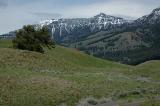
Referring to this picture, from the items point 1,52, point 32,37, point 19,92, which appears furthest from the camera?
point 32,37

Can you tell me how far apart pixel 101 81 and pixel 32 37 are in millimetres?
44179

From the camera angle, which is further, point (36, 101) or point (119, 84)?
point (119, 84)

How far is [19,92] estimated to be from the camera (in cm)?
3569

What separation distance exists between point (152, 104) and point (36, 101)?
1470 cm

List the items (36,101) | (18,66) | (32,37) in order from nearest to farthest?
(36,101)
(18,66)
(32,37)

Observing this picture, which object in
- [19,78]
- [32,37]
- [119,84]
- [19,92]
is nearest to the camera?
[19,92]

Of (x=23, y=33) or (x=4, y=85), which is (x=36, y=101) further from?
(x=23, y=33)

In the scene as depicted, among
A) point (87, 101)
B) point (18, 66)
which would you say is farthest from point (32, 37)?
point (87, 101)

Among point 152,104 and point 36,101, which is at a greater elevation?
point 152,104

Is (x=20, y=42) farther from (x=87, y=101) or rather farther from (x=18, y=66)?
(x=87, y=101)

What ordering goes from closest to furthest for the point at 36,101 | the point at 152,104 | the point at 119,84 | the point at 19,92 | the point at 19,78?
the point at 152,104 < the point at 36,101 < the point at 19,92 < the point at 19,78 < the point at 119,84

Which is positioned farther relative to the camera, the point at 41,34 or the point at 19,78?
the point at 41,34

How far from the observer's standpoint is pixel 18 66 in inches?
2132

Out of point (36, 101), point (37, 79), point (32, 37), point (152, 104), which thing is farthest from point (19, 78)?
point (32, 37)
